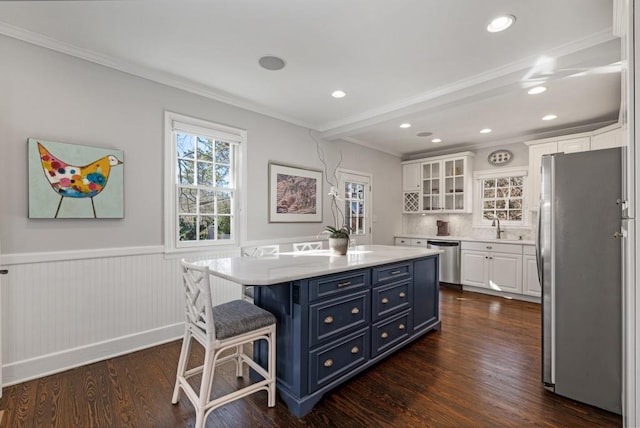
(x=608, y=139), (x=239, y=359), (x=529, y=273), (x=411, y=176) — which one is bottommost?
(x=239, y=359)

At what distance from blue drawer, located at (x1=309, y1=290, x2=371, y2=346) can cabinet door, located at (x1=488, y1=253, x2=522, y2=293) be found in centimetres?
327

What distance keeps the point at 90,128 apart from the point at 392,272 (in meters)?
2.90

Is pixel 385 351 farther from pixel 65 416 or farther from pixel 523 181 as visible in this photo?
pixel 523 181

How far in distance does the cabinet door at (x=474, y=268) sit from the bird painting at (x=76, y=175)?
4992 mm

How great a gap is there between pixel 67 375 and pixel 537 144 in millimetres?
6111

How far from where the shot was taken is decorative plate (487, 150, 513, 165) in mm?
5031

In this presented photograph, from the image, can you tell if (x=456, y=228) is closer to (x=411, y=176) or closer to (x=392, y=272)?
(x=411, y=176)

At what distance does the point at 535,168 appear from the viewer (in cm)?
439

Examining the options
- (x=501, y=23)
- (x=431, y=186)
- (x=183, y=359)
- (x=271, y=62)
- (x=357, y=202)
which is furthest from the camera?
(x=431, y=186)

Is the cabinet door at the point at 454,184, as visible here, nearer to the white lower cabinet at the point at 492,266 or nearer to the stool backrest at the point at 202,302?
the white lower cabinet at the point at 492,266

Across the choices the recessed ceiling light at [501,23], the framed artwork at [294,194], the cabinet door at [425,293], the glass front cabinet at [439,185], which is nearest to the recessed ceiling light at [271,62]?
the framed artwork at [294,194]

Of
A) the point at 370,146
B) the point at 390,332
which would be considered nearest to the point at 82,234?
the point at 390,332

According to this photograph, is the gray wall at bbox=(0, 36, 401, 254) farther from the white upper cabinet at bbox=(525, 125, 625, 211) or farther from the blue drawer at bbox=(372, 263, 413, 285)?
the white upper cabinet at bbox=(525, 125, 625, 211)

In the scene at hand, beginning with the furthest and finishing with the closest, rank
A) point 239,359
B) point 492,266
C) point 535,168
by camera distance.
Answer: point 492,266, point 535,168, point 239,359
